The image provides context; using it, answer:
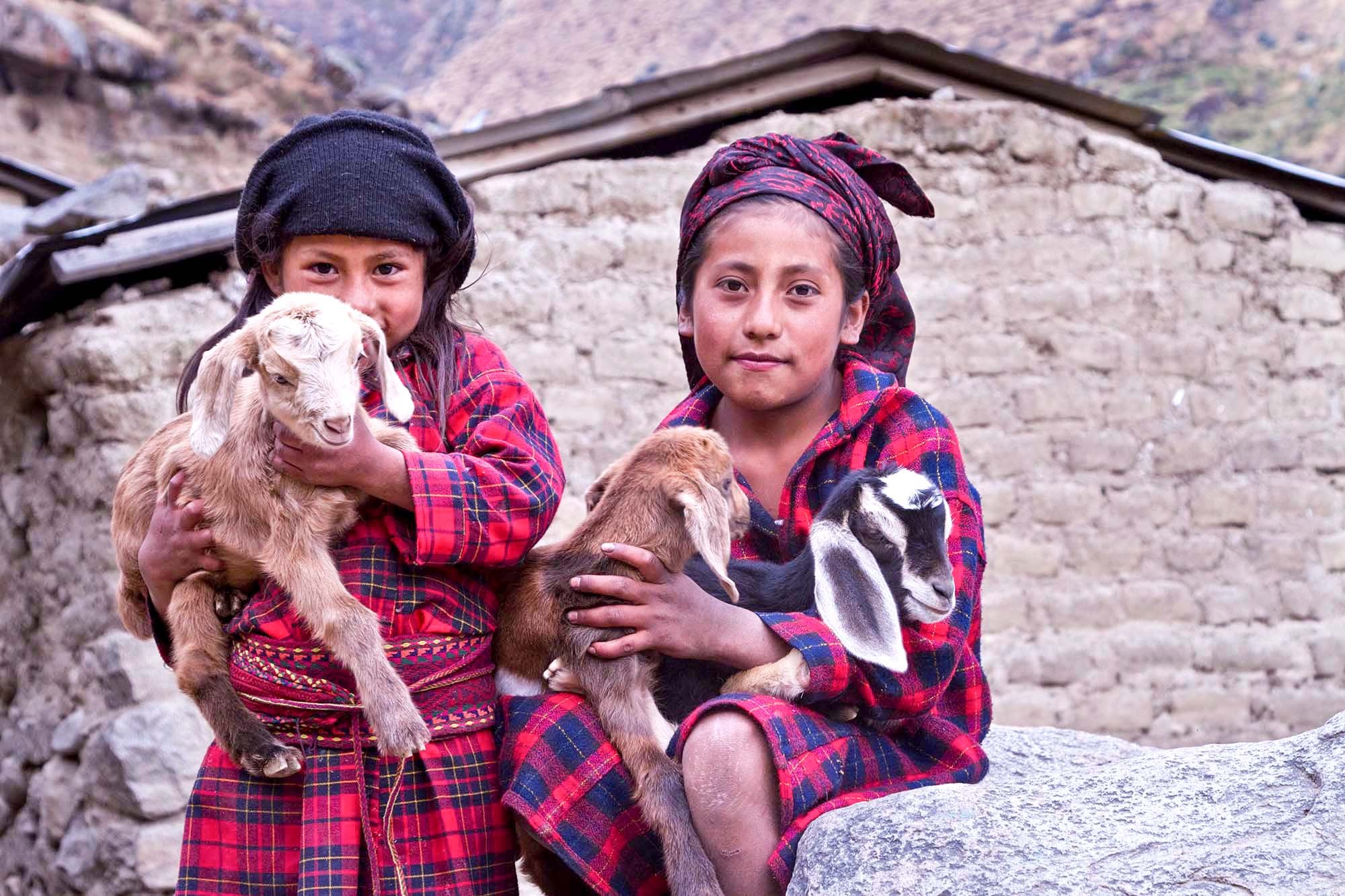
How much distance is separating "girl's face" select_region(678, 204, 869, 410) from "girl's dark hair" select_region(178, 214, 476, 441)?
0.48 m

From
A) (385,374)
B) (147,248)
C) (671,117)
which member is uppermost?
(671,117)

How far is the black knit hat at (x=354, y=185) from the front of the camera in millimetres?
2314

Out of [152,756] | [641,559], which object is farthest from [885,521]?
[152,756]

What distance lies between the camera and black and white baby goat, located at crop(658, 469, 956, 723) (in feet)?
7.05

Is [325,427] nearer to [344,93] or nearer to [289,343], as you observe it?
[289,343]

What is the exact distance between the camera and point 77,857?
4664 millimetres

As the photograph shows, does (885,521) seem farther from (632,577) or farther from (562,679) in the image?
(562,679)

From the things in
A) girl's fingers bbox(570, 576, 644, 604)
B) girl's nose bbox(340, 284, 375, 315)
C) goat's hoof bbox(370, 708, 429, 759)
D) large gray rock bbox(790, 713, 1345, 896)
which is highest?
girl's nose bbox(340, 284, 375, 315)

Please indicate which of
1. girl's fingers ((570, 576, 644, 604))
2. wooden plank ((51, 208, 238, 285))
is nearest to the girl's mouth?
girl's fingers ((570, 576, 644, 604))

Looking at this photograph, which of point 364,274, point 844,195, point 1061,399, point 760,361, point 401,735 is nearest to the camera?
point 401,735

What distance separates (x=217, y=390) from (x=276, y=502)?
21 centimetres

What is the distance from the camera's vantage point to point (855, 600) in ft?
7.14

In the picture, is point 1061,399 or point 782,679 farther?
point 1061,399

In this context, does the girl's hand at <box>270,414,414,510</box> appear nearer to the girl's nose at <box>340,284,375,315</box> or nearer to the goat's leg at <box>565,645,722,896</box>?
the girl's nose at <box>340,284,375,315</box>
